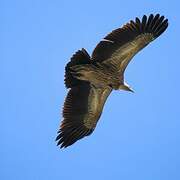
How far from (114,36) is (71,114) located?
2571mm

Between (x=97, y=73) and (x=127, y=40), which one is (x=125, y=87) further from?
(x=127, y=40)

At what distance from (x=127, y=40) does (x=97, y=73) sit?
1.19 m

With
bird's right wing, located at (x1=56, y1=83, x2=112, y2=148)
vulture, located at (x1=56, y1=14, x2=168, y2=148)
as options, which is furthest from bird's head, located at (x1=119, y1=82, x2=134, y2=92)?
bird's right wing, located at (x1=56, y1=83, x2=112, y2=148)

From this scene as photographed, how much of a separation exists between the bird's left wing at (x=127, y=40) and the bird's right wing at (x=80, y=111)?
3.48 ft

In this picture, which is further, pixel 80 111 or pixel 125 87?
pixel 80 111

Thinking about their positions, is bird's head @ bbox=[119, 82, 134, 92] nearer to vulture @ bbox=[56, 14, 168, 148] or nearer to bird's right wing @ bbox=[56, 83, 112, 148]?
vulture @ bbox=[56, 14, 168, 148]

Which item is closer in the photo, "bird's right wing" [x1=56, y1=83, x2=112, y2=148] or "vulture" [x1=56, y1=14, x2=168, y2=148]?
"vulture" [x1=56, y1=14, x2=168, y2=148]

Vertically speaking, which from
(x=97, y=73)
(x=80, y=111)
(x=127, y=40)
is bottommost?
(x=80, y=111)

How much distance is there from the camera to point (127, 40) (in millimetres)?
17266

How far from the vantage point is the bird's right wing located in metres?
17.7

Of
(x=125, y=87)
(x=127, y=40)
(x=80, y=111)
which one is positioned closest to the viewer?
(x=127, y=40)

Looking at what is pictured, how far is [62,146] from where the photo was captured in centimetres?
1747

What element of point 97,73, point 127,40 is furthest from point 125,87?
point 127,40

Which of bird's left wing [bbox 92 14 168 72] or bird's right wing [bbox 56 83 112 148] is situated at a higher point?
bird's left wing [bbox 92 14 168 72]
